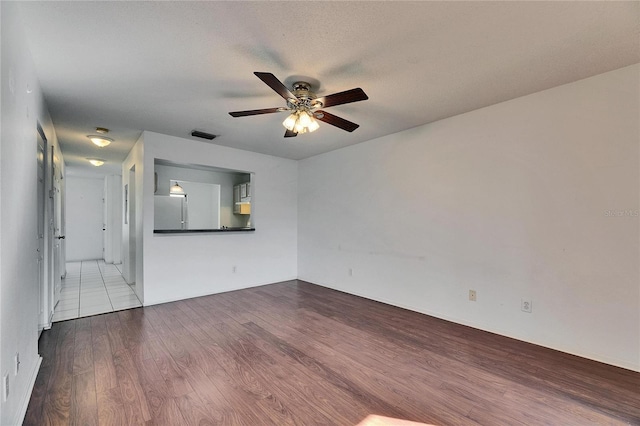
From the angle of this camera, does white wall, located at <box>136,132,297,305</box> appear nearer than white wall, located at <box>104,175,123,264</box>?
Yes

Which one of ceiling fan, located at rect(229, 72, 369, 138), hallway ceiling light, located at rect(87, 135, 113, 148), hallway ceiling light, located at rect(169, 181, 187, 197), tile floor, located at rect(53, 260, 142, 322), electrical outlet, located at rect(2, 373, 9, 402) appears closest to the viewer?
electrical outlet, located at rect(2, 373, 9, 402)

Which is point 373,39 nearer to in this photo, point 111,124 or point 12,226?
point 12,226

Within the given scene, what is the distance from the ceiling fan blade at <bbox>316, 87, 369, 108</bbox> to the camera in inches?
80.9

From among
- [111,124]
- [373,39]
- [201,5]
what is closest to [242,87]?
[201,5]

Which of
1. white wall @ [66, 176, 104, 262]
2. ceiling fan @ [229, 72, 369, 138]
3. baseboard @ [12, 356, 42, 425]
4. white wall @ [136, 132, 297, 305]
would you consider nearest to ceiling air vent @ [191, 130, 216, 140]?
white wall @ [136, 132, 297, 305]

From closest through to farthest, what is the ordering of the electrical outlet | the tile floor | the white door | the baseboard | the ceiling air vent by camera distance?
the electrical outlet, the baseboard, the tile floor, the white door, the ceiling air vent

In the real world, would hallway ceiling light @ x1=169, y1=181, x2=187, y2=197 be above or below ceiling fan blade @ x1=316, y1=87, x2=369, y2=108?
below

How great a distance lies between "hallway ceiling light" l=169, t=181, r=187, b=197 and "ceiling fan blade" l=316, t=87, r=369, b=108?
4967 millimetres

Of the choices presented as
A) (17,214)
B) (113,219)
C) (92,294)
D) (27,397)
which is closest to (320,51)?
(17,214)

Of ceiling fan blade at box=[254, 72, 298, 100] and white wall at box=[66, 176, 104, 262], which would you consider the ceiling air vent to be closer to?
ceiling fan blade at box=[254, 72, 298, 100]

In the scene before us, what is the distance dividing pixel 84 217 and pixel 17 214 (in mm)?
7739

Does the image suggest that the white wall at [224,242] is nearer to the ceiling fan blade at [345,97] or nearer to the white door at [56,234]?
the white door at [56,234]

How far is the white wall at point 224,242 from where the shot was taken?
3.93 meters

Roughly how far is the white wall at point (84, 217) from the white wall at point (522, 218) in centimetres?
782
